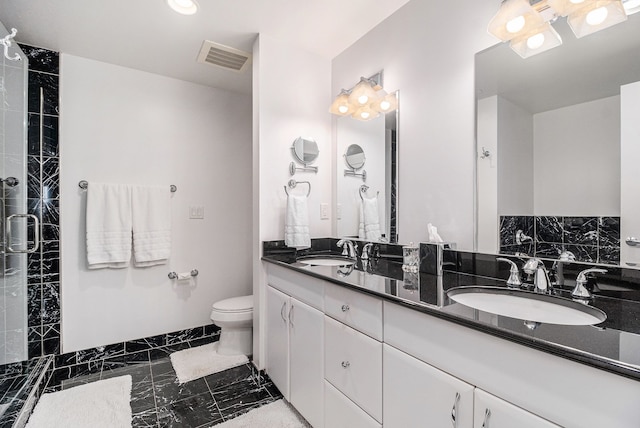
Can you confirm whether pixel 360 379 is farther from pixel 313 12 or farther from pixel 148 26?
pixel 148 26

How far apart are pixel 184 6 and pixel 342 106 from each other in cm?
112

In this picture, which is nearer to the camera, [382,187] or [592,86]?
[592,86]

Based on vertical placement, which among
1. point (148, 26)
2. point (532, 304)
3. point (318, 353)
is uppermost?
point (148, 26)

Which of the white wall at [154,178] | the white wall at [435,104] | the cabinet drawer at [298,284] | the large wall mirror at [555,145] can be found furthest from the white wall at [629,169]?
the white wall at [154,178]

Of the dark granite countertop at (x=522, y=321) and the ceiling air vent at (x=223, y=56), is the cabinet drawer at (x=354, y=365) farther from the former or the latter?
the ceiling air vent at (x=223, y=56)

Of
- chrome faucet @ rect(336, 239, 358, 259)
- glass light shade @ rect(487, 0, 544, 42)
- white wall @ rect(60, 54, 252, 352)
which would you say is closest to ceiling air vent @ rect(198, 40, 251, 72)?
white wall @ rect(60, 54, 252, 352)

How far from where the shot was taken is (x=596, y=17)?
1.07 meters

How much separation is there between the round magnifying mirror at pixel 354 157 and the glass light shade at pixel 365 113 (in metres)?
0.20

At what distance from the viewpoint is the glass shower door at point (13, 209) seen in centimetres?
182

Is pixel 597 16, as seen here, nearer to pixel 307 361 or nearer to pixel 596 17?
pixel 596 17

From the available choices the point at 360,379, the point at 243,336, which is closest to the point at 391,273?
the point at 360,379

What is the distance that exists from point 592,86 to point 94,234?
9.84 ft

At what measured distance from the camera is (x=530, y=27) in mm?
1191

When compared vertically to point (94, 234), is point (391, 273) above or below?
below
